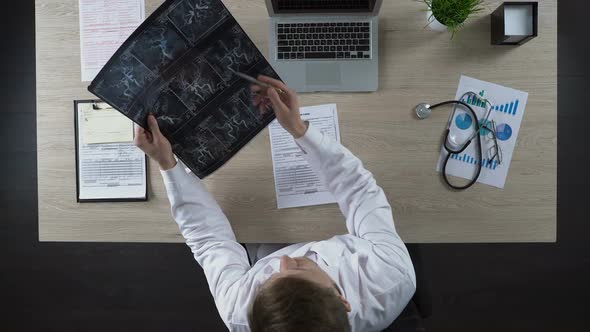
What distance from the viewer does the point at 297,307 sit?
29.9 inches

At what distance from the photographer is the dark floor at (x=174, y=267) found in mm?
1764

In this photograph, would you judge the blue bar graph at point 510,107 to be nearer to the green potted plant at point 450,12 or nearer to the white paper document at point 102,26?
the green potted plant at point 450,12

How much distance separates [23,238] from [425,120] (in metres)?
1.78

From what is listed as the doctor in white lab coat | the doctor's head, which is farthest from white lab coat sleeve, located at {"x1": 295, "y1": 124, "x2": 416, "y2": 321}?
the doctor's head

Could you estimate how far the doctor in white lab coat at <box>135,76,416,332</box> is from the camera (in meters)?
0.97

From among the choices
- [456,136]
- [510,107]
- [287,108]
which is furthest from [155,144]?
[510,107]

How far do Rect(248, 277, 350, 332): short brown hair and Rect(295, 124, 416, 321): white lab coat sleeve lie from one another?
0.75 feet

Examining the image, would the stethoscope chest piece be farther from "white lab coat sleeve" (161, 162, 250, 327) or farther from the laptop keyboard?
"white lab coat sleeve" (161, 162, 250, 327)

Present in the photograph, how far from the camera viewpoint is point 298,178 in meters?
1.22

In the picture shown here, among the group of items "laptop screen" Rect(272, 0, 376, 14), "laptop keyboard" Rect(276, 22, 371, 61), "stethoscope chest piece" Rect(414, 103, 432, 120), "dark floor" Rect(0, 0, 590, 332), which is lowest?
"dark floor" Rect(0, 0, 590, 332)

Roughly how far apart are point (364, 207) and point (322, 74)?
39 centimetres

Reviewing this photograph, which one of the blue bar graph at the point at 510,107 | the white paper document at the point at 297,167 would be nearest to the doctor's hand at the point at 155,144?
the white paper document at the point at 297,167

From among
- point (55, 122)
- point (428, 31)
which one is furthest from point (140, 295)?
point (428, 31)

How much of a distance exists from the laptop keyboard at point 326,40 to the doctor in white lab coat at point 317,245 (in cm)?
16
